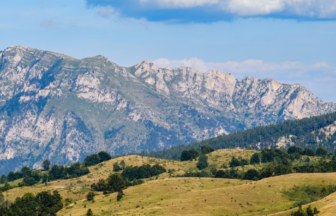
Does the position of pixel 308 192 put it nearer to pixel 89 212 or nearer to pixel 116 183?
pixel 89 212

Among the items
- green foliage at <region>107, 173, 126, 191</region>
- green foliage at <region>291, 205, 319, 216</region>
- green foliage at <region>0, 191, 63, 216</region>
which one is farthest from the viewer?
green foliage at <region>107, 173, 126, 191</region>

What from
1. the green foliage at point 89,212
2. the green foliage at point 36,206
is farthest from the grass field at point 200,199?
the green foliage at point 36,206

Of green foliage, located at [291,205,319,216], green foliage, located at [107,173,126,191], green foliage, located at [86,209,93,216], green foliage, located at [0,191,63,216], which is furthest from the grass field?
green foliage, located at [107,173,126,191]

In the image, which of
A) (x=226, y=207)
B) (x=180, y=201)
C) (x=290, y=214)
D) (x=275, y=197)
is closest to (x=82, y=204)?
(x=180, y=201)

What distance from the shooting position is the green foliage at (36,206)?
156 metres

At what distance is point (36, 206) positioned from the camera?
162125mm

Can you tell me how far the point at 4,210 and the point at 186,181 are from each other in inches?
2723

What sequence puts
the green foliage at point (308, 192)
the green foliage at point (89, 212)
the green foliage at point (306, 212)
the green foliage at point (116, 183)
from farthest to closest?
1. the green foliage at point (116, 183)
2. the green foliage at point (308, 192)
3. the green foliage at point (89, 212)
4. the green foliage at point (306, 212)

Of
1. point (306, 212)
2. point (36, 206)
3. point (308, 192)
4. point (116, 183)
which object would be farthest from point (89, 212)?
point (308, 192)

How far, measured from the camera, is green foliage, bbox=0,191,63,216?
6147 inches

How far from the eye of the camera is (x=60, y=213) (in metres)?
153

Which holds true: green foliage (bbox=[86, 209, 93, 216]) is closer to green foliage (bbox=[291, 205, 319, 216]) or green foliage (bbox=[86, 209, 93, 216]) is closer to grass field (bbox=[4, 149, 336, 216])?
grass field (bbox=[4, 149, 336, 216])

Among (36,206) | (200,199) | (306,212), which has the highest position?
(36,206)

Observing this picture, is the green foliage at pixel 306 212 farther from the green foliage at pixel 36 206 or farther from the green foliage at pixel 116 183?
the green foliage at pixel 36 206
